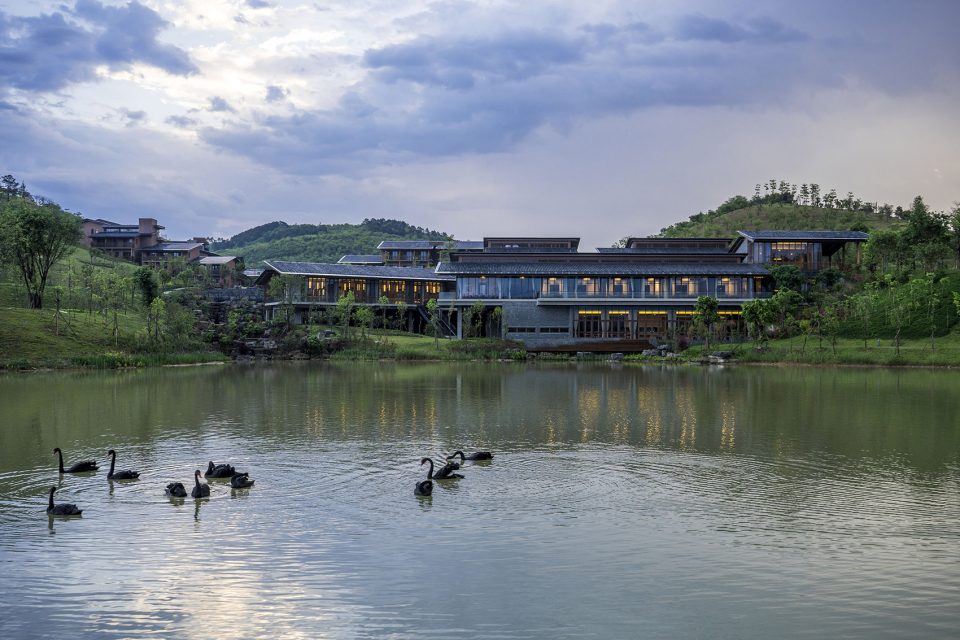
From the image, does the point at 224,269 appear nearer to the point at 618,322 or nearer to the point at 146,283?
the point at 146,283

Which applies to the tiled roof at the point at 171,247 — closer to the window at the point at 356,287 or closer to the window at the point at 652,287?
the window at the point at 356,287

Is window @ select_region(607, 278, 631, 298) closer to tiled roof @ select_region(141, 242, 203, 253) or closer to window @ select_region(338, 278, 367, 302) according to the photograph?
window @ select_region(338, 278, 367, 302)

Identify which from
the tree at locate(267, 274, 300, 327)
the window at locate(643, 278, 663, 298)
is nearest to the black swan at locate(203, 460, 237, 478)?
the tree at locate(267, 274, 300, 327)

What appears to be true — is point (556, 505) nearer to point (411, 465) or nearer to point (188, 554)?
point (411, 465)

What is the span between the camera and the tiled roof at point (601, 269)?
87688 millimetres

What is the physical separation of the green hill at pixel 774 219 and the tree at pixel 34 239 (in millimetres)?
89980

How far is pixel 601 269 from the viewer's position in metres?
88.6

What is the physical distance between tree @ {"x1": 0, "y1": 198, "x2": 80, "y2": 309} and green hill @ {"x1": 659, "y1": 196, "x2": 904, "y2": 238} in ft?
295

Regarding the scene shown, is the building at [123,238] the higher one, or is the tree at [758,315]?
the building at [123,238]

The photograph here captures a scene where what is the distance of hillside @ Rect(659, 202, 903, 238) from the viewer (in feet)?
408

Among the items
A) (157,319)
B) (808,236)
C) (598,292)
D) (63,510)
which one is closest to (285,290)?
(157,319)

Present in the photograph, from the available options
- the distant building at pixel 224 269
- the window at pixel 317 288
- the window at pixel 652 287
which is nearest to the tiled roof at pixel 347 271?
the window at pixel 317 288

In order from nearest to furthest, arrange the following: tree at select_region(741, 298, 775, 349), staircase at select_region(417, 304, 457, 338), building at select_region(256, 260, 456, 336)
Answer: tree at select_region(741, 298, 775, 349) < staircase at select_region(417, 304, 457, 338) < building at select_region(256, 260, 456, 336)

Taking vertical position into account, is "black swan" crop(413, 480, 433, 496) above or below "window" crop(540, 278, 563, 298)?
below
